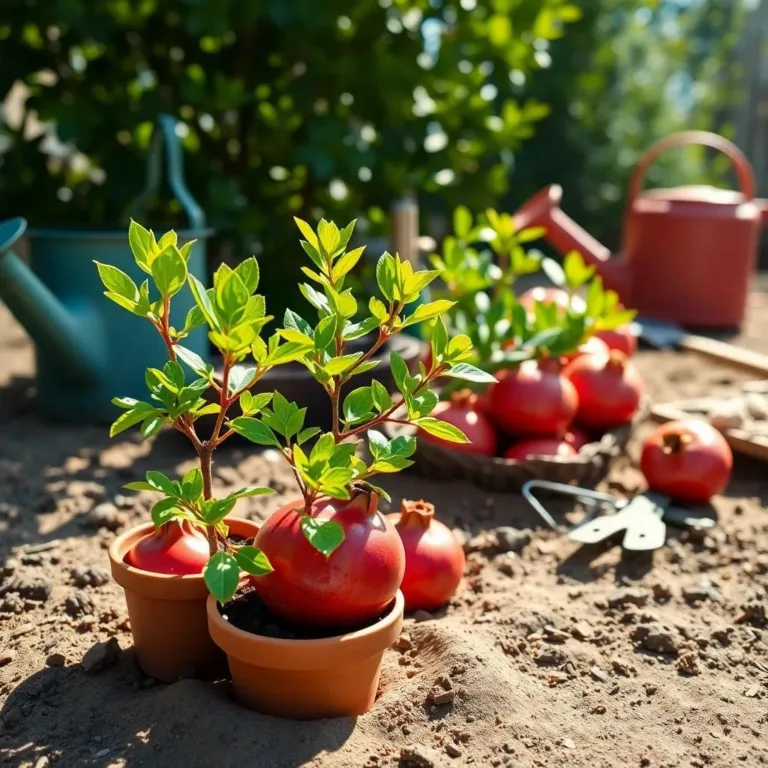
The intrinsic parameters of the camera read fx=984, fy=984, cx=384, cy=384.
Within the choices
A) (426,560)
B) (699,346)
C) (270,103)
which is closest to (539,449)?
(426,560)

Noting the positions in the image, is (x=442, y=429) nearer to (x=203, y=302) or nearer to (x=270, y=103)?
(x=203, y=302)

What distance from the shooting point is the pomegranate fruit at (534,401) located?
7.25ft

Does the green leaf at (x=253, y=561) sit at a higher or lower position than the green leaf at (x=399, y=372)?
lower

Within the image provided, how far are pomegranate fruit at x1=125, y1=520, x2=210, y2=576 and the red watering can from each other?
296cm

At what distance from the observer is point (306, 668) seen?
1199 mm

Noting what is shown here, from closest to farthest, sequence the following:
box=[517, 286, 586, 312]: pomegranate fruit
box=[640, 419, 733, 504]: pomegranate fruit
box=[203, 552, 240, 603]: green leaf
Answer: box=[203, 552, 240, 603]: green leaf
box=[640, 419, 733, 504]: pomegranate fruit
box=[517, 286, 586, 312]: pomegranate fruit

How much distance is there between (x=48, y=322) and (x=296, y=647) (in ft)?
4.83

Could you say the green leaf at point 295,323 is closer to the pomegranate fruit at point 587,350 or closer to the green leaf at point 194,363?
the green leaf at point 194,363

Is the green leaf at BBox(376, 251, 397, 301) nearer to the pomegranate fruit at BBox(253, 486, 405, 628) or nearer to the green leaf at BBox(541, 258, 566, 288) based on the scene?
the pomegranate fruit at BBox(253, 486, 405, 628)

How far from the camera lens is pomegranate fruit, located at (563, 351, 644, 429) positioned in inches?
91.4

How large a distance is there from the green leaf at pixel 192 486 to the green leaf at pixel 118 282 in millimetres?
233

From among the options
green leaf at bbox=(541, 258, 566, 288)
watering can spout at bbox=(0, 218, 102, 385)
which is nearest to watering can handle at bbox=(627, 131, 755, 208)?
green leaf at bbox=(541, 258, 566, 288)

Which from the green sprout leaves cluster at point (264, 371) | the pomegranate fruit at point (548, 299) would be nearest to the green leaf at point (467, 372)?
the green sprout leaves cluster at point (264, 371)

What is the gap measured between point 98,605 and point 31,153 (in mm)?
1884
